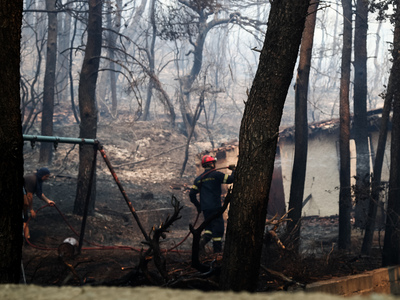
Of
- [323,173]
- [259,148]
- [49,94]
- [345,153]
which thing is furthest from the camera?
[49,94]

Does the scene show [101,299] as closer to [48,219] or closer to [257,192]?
[257,192]

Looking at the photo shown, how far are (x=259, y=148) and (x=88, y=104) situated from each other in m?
7.76

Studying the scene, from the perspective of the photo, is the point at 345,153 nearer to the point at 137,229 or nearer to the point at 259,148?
the point at 137,229

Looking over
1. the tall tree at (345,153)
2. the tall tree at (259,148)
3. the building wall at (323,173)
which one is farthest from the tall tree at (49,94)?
the tall tree at (259,148)

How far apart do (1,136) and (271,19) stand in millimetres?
2625

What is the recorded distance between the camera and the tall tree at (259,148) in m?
3.58

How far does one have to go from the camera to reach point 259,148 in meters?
3.65

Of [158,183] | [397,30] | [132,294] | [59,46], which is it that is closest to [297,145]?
[397,30]

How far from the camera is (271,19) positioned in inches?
149

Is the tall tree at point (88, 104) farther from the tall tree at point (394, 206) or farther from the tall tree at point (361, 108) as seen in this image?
the tall tree at point (361, 108)

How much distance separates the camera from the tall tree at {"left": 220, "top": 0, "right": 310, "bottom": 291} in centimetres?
358

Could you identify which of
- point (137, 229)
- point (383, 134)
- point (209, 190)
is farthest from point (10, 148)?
point (137, 229)

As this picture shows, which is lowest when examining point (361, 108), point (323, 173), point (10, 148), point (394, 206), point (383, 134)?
point (323, 173)

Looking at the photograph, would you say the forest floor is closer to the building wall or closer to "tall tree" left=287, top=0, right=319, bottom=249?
the building wall
